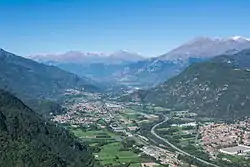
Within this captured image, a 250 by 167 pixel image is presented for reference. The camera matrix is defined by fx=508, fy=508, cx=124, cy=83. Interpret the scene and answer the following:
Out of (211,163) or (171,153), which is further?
(171,153)

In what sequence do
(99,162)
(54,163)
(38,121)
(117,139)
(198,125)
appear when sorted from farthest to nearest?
1. (198,125)
2. (117,139)
3. (38,121)
4. (99,162)
5. (54,163)

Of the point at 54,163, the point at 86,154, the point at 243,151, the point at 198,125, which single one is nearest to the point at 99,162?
the point at 86,154

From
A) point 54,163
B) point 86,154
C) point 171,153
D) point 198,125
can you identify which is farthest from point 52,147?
point 198,125

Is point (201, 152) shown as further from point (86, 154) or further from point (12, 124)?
point (12, 124)

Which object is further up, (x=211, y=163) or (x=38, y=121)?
(x=38, y=121)

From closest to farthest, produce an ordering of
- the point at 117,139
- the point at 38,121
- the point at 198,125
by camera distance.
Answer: the point at 38,121
the point at 117,139
the point at 198,125

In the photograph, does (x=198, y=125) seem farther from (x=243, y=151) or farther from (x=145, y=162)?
(x=145, y=162)

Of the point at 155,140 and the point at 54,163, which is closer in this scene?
the point at 54,163

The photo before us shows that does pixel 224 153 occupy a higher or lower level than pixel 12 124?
lower

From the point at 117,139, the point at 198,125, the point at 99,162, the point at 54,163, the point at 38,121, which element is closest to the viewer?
the point at 54,163

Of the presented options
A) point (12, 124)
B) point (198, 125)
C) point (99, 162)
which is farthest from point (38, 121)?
point (198, 125)
